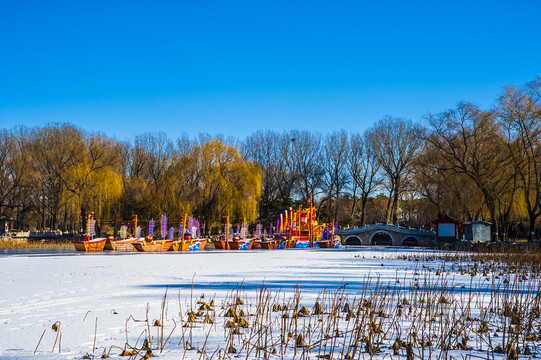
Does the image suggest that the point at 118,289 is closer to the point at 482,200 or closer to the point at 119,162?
the point at 482,200

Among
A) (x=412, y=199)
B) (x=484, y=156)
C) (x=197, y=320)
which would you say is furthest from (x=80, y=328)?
(x=412, y=199)

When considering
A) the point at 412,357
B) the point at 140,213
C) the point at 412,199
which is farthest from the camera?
the point at 412,199

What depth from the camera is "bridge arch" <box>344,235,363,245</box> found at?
5103 cm

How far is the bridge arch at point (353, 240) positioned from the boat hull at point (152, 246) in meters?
22.2

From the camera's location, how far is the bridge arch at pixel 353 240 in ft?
167

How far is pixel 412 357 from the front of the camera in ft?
14.1

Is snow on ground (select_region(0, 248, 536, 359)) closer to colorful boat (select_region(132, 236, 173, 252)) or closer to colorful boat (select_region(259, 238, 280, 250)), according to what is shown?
colorful boat (select_region(132, 236, 173, 252))

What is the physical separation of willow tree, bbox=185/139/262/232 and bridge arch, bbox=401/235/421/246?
15490 millimetres

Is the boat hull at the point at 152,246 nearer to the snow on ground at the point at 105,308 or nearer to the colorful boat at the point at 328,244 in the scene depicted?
the colorful boat at the point at 328,244

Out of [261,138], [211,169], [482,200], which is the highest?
[261,138]

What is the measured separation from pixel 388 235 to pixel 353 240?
4.54 metres

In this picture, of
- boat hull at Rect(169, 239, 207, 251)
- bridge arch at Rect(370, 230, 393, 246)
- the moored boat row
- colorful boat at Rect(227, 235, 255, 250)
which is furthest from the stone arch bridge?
boat hull at Rect(169, 239, 207, 251)

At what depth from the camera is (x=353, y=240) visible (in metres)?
52.4

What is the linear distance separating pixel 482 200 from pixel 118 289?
35629 mm
